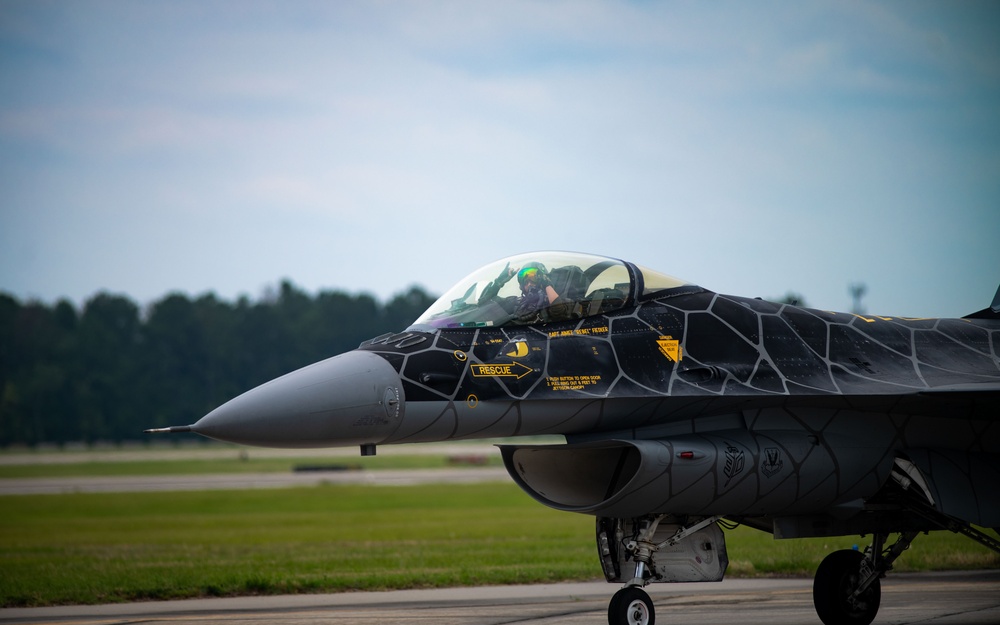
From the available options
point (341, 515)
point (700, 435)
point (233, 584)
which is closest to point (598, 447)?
point (700, 435)

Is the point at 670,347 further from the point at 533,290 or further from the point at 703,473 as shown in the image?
the point at 533,290

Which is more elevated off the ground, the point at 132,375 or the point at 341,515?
the point at 132,375

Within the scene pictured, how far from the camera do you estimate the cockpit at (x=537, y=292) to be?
859 centimetres

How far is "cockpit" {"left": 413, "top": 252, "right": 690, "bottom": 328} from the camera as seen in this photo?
8586 millimetres

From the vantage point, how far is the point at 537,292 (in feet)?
28.6

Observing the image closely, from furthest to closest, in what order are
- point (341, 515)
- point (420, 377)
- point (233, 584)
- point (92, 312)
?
1. point (92, 312)
2. point (341, 515)
3. point (233, 584)
4. point (420, 377)

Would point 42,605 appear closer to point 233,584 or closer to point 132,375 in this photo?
point 233,584

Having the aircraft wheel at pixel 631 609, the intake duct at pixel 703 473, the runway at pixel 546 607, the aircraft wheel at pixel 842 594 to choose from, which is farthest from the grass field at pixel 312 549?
the aircraft wheel at pixel 631 609

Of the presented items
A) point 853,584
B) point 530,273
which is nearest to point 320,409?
point 530,273

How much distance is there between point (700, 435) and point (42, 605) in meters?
8.28

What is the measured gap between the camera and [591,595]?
41.7 feet

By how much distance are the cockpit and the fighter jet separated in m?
0.01

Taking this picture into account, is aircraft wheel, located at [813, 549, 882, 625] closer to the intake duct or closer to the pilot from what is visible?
the intake duct

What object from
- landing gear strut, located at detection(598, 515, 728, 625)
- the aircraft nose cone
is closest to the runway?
landing gear strut, located at detection(598, 515, 728, 625)
